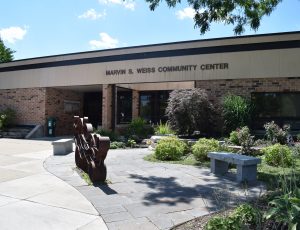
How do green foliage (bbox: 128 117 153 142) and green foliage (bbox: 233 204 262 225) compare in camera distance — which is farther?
green foliage (bbox: 128 117 153 142)

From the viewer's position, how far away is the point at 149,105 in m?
20.2

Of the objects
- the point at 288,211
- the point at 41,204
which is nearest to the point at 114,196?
the point at 41,204

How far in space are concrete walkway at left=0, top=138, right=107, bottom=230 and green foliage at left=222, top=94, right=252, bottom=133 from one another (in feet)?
27.1

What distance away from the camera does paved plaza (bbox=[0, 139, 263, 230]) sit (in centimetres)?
471

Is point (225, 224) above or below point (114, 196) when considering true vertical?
above

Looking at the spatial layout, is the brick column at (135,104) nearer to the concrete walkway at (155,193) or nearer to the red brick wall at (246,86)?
the red brick wall at (246,86)

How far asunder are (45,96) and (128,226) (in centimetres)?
1724

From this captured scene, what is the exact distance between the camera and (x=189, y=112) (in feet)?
43.3

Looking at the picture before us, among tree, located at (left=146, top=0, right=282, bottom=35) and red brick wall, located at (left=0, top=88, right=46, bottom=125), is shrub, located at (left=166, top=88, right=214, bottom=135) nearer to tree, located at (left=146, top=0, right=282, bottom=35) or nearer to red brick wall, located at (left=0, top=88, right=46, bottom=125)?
tree, located at (left=146, top=0, right=282, bottom=35)

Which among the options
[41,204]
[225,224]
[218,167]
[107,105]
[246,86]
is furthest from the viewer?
[107,105]

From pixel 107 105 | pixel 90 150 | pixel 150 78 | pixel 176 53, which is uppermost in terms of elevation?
pixel 176 53

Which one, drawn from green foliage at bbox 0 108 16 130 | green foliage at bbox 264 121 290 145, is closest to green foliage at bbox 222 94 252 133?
green foliage at bbox 264 121 290 145

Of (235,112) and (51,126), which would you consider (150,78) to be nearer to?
(235,112)

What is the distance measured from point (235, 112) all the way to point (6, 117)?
14.0m
